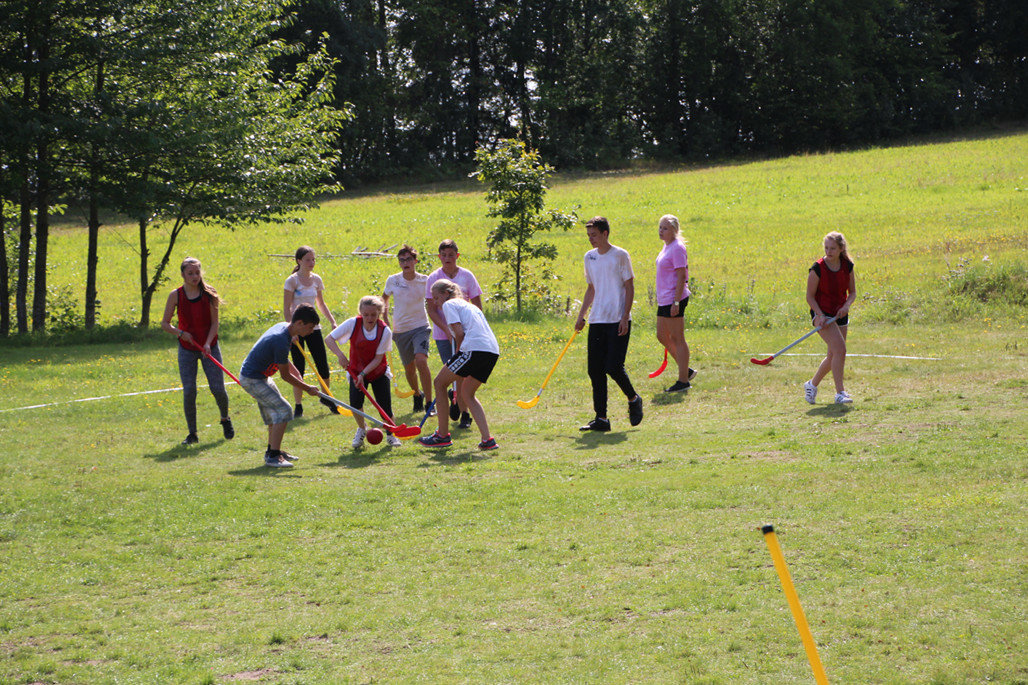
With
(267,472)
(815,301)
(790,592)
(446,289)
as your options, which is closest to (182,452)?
(267,472)

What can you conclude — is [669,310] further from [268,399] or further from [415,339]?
[268,399]

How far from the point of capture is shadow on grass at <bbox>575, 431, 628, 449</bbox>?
9492mm

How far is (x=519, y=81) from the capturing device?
6619cm

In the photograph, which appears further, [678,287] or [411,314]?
[678,287]

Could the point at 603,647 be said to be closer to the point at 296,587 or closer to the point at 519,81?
the point at 296,587

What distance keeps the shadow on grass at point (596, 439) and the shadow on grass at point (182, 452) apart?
3.69 meters

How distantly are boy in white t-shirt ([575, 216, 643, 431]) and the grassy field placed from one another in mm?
578

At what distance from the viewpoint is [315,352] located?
1151 cm

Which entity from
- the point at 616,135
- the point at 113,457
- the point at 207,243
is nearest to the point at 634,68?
the point at 616,135

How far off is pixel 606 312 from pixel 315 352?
3.60 m

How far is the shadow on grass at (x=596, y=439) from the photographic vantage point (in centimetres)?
949

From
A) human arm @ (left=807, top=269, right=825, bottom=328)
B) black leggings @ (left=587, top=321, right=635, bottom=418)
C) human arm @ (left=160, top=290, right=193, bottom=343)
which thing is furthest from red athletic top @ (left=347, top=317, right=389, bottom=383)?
human arm @ (left=807, top=269, right=825, bottom=328)

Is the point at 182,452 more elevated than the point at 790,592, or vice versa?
the point at 790,592

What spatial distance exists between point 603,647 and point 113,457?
6562 millimetres
